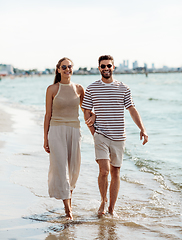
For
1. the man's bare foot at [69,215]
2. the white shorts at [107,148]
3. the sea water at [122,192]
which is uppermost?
the white shorts at [107,148]

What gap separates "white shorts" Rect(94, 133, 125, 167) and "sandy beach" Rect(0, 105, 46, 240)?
1142 millimetres

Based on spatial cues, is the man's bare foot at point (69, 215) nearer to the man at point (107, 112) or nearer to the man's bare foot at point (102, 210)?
the man's bare foot at point (102, 210)

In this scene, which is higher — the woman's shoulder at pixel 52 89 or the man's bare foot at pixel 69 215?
the woman's shoulder at pixel 52 89

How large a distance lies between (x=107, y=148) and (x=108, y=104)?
0.56 metres

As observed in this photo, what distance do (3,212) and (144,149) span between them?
569 cm

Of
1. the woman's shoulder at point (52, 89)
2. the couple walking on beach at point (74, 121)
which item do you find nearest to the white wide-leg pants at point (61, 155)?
the couple walking on beach at point (74, 121)

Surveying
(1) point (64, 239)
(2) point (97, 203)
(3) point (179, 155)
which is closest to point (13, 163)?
(2) point (97, 203)

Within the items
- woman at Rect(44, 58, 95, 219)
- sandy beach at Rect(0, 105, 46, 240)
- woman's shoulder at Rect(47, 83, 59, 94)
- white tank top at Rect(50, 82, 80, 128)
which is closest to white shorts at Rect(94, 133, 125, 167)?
woman at Rect(44, 58, 95, 219)

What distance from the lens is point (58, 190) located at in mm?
4262

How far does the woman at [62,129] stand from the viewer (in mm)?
4223

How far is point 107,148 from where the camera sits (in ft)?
14.2

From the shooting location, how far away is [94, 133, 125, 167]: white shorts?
4.31 m

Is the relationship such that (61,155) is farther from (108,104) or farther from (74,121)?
(108,104)

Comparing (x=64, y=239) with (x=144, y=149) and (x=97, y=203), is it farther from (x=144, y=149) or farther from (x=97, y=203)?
(x=144, y=149)
